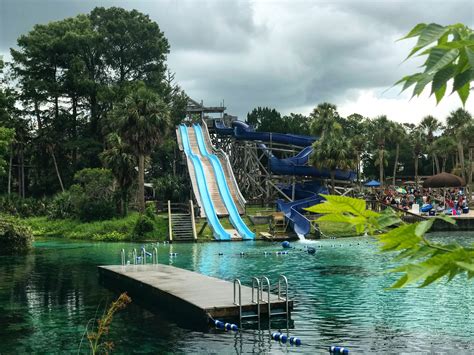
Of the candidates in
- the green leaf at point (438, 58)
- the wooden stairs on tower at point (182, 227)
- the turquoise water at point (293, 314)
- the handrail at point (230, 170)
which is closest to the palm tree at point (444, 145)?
the handrail at point (230, 170)

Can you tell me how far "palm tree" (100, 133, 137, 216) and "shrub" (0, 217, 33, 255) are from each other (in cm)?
1196

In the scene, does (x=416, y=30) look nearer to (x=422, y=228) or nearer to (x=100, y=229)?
(x=422, y=228)

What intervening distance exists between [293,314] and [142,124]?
A: 31668 millimetres

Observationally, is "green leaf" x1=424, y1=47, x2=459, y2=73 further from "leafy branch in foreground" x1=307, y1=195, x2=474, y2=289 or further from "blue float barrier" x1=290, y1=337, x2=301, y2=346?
"blue float barrier" x1=290, y1=337, x2=301, y2=346

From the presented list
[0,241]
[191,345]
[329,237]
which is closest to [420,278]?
[191,345]

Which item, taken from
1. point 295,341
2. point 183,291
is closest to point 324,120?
point 183,291

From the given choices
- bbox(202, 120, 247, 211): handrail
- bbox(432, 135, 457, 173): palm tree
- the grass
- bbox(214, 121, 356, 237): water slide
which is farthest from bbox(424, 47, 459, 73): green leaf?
bbox(432, 135, 457, 173): palm tree

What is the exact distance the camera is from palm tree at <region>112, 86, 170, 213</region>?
4656 centimetres

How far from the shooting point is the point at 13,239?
35281 millimetres

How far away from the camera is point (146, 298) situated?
2102cm

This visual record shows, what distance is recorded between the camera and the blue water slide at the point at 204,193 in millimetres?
43625

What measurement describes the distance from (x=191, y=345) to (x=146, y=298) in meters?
7.07

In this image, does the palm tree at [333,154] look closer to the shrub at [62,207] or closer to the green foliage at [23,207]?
the shrub at [62,207]

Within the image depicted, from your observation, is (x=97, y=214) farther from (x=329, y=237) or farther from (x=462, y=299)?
(x=462, y=299)
